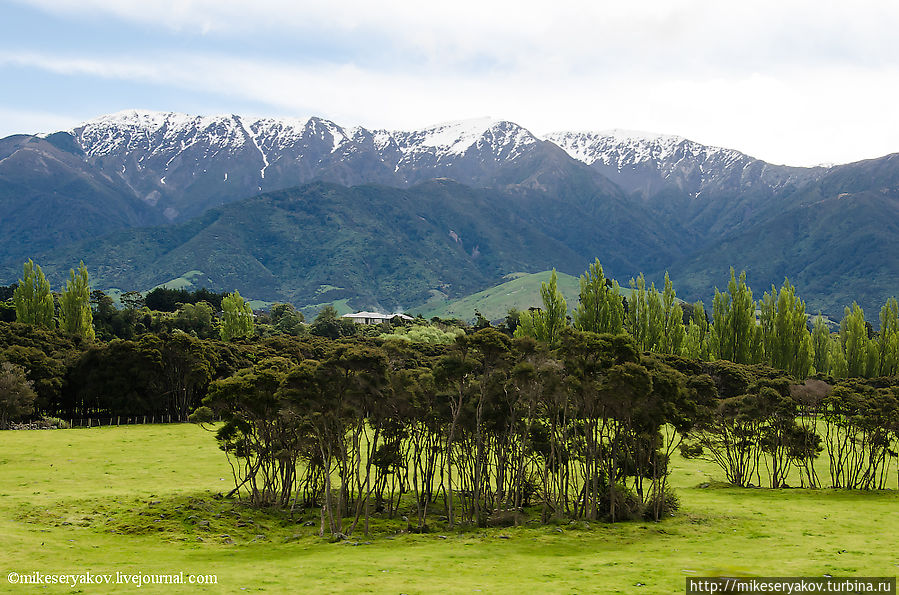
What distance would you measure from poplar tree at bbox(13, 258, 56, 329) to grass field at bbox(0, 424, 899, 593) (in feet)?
247

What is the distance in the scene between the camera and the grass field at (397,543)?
24.9m

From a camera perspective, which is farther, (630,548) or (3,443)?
(3,443)

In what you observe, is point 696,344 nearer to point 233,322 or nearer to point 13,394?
point 233,322

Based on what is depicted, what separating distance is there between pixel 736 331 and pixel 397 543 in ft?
285

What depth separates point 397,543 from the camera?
34.2m

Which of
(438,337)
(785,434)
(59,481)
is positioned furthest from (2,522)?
(438,337)

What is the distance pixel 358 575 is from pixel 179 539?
40.4 ft

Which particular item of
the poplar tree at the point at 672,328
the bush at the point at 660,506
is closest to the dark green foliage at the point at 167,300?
the poplar tree at the point at 672,328

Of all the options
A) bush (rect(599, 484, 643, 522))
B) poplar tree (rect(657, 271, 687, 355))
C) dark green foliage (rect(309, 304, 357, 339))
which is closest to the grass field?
bush (rect(599, 484, 643, 522))

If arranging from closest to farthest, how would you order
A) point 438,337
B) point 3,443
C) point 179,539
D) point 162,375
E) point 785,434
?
point 179,539, point 785,434, point 3,443, point 162,375, point 438,337

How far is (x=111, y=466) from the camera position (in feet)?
171

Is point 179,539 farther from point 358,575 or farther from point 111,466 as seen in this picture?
point 111,466

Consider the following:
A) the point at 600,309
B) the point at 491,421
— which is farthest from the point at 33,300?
the point at 491,421

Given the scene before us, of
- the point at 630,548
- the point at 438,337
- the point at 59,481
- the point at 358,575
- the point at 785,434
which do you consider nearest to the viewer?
the point at 358,575
